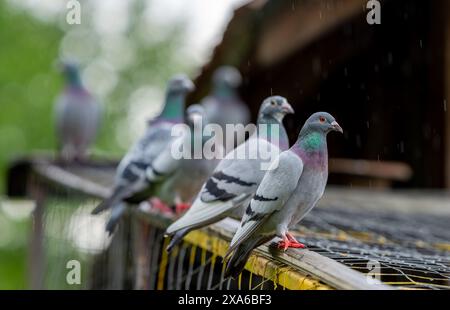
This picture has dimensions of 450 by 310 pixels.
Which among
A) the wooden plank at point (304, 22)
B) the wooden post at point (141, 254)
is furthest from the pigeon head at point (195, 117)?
the wooden plank at point (304, 22)

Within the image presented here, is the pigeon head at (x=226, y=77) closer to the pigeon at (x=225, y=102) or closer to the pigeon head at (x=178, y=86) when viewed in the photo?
the pigeon at (x=225, y=102)

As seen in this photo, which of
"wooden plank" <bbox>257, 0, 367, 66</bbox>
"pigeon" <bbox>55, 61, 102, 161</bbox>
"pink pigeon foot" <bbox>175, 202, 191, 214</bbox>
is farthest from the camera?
"pigeon" <bbox>55, 61, 102, 161</bbox>

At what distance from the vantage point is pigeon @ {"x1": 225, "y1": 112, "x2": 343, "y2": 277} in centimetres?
232

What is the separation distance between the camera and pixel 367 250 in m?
3.20

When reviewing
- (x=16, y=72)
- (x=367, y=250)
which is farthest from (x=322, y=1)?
(x=16, y=72)

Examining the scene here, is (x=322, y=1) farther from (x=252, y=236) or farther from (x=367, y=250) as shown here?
(x=252, y=236)

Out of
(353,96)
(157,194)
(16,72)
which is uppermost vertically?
(16,72)

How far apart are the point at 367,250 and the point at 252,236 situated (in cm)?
89

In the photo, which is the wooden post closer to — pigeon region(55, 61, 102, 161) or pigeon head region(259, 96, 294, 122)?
pigeon head region(259, 96, 294, 122)

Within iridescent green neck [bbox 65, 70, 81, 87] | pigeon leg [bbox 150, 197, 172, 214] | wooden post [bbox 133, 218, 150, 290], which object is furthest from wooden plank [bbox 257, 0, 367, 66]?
iridescent green neck [bbox 65, 70, 81, 87]

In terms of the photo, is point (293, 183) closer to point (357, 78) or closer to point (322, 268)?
point (322, 268)

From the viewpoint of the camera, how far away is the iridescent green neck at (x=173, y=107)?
445 centimetres

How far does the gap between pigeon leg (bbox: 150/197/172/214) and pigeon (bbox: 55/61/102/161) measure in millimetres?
5683
